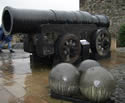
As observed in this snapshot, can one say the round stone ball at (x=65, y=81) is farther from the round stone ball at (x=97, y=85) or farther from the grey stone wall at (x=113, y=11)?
the grey stone wall at (x=113, y=11)

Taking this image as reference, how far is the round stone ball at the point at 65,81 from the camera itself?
8.48 ft

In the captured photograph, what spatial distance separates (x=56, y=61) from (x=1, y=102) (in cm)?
233

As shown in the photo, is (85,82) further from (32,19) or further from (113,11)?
(113,11)

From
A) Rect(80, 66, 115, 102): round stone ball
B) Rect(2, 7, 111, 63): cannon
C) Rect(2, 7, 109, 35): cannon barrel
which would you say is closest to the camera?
Rect(80, 66, 115, 102): round stone ball

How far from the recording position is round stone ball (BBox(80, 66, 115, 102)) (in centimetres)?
235

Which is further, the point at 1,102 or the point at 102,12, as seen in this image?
the point at 102,12

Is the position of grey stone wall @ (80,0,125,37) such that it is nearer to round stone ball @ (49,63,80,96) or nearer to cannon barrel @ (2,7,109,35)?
cannon barrel @ (2,7,109,35)

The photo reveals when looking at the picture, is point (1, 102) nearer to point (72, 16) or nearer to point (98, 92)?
point (98, 92)

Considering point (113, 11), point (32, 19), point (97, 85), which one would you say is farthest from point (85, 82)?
point (113, 11)

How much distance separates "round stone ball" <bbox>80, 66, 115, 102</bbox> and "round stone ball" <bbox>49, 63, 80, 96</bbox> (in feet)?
0.55

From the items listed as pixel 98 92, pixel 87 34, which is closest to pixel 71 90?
pixel 98 92

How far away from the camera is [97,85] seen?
2340 mm

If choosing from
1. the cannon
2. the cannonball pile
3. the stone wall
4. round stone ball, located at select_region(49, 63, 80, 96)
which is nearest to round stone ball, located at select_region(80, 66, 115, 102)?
the cannonball pile

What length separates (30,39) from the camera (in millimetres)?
4742
